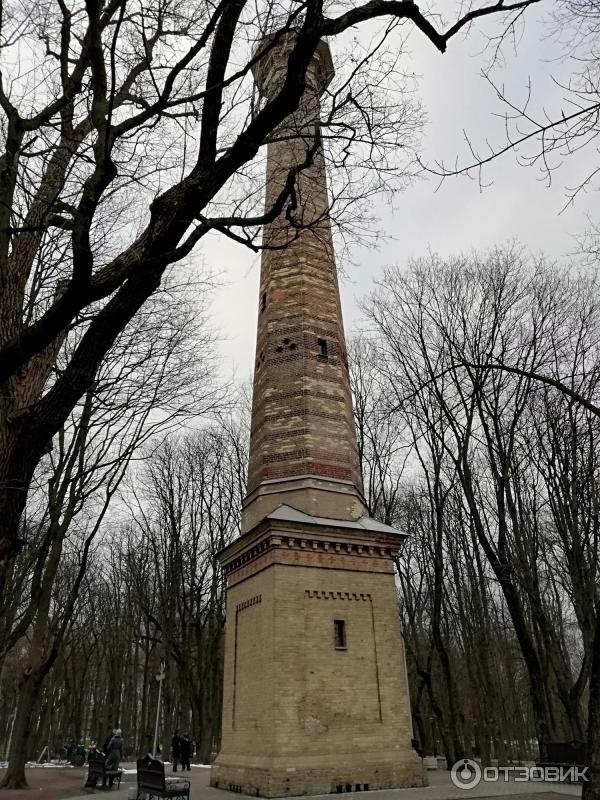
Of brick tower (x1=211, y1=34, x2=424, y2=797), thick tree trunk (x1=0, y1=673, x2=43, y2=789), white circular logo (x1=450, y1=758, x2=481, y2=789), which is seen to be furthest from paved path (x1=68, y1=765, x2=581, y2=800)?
thick tree trunk (x1=0, y1=673, x2=43, y2=789)

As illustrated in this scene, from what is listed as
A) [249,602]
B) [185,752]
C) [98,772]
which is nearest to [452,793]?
[249,602]

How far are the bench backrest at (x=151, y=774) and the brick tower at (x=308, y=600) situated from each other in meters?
1.86

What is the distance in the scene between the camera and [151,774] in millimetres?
10484

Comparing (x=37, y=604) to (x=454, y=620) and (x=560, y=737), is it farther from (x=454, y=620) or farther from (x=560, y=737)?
(x=560, y=737)

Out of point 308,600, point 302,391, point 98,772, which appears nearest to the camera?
point 308,600

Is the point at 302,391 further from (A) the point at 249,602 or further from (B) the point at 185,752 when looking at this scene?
(B) the point at 185,752

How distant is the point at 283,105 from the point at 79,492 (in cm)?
1100

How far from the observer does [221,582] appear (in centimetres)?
2714

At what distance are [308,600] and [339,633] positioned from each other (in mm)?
952

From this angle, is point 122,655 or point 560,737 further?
point 122,655

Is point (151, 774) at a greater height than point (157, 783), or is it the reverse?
point (151, 774)

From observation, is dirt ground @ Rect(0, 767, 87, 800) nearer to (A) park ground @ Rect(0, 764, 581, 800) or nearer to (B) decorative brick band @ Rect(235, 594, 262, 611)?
(A) park ground @ Rect(0, 764, 581, 800)

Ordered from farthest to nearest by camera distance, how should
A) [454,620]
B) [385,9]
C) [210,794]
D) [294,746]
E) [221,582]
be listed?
[454,620] → [221,582] → [210,794] → [294,746] → [385,9]

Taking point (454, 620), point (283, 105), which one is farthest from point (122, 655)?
point (283, 105)
